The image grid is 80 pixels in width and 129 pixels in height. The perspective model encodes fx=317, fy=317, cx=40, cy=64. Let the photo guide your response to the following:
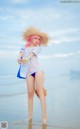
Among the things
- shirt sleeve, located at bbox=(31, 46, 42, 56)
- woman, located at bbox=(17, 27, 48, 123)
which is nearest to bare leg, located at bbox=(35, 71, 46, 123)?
woman, located at bbox=(17, 27, 48, 123)

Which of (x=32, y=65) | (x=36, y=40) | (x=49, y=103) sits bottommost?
(x=49, y=103)

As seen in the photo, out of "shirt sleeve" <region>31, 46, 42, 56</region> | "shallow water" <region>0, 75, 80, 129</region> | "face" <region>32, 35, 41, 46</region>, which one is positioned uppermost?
"face" <region>32, 35, 41, 46</region>

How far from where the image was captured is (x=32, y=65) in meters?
1.96

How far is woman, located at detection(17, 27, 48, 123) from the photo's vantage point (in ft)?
6.40

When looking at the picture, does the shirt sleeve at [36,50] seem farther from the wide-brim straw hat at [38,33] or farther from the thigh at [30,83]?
the thigh at [30,83]

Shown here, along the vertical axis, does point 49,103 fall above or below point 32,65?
below

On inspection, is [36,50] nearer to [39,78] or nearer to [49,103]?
[39,78]

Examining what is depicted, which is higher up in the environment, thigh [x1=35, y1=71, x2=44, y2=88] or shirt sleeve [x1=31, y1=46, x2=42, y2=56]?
shirt sleeve [x1=31, y1=46, x2=42, y2=56]

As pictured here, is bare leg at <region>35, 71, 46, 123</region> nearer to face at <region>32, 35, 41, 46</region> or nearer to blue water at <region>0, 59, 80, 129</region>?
blue water at <region>0, 59, 80, 129</region>

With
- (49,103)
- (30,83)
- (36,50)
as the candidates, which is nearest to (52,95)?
(49,103)

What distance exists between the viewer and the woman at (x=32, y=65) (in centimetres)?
195

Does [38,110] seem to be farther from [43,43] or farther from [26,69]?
[43,43]

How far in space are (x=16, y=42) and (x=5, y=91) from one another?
0.31 m

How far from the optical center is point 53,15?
1.98 metres
